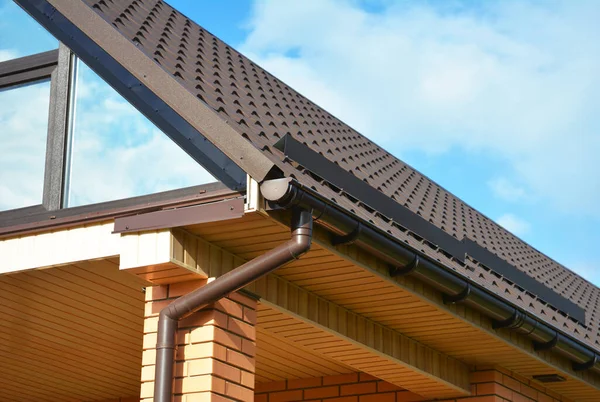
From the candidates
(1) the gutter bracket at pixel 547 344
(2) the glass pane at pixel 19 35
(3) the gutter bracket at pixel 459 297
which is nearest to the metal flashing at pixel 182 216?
(2) the glass pane at pixel 19 35

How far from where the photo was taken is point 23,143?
269 inches

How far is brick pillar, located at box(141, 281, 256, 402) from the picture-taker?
18.9 feet

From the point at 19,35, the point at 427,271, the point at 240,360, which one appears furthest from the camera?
the point at 19,35

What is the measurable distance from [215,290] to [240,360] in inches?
21.6

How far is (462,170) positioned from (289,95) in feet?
110

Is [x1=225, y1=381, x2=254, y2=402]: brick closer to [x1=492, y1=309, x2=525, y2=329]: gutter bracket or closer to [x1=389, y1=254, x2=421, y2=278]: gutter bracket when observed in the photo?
[x1=389, y1=254, x2=421, y2=278]: gutter bracket

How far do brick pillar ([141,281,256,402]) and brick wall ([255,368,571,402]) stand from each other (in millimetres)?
3059

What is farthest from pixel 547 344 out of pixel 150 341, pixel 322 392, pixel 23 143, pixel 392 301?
pixel 23 143

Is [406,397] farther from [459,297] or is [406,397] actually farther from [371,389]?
[459,297]

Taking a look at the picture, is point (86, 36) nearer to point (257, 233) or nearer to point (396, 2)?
point (257, 233)

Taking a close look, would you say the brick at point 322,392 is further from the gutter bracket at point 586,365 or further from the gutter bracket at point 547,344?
the gutter bracket at point 586,365

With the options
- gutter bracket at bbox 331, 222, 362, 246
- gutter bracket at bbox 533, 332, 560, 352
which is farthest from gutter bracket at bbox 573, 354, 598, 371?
gutter bracket at bbox 331, 222, 362, 246

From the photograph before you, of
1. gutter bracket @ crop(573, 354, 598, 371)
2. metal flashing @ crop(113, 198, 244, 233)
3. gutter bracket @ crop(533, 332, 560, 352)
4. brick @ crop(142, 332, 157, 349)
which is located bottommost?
brick @ crop(142, 332, 157, 349)

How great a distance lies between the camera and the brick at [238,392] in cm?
586
